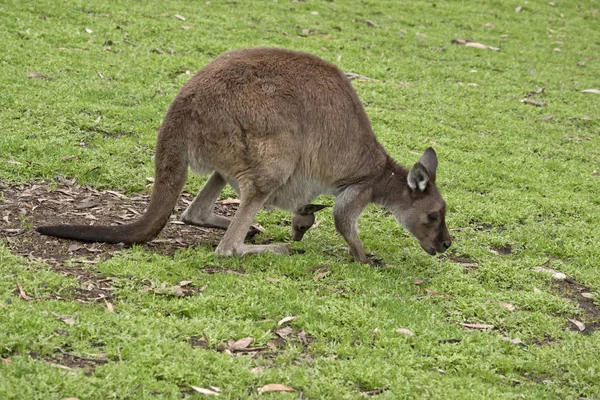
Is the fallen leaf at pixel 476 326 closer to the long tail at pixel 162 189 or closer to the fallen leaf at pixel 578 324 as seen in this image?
the fallen leaf at pixel 578 324

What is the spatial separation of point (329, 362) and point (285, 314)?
0.65 metres

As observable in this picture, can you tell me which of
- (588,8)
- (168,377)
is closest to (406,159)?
(168,377)

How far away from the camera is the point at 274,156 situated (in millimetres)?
6207

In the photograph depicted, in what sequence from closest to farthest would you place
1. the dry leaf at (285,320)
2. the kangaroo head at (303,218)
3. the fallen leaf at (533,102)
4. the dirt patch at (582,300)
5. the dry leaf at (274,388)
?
1. the dry leaf at (274,388)
2. the dry leaf at (285,320)
3. the dirt patch at (582,300)
4. the kangaroo head at (303,218)
5. the fallen leaf at (533,102)

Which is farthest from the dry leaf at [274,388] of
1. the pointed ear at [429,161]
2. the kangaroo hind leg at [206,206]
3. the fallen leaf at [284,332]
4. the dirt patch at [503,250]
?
the dirt patch at [503,250]

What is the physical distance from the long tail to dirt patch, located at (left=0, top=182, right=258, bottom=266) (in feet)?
0.46

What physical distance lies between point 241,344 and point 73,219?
2.35 meters

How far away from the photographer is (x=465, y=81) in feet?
40.8

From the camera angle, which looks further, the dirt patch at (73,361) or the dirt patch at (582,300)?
the dirt patch at (582,300)

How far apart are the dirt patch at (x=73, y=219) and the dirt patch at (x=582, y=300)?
2.62m

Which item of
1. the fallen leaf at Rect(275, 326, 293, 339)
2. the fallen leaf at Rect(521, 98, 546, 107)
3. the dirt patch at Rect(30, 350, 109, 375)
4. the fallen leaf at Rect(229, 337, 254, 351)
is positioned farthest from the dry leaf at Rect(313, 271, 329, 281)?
the fallen leaf at Rect(521, 98, 546, 107)

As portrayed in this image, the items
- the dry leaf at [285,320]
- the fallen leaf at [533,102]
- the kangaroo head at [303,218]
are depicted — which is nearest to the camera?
the dry leaf at [285,320]

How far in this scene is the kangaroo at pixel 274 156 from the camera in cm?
613

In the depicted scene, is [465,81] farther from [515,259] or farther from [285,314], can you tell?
[285,314]
